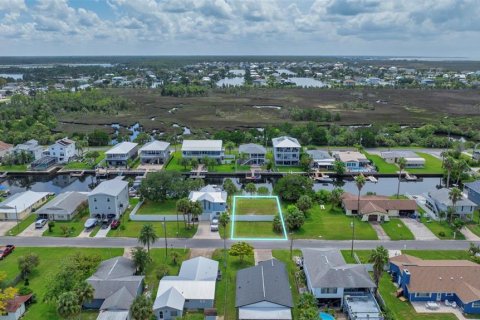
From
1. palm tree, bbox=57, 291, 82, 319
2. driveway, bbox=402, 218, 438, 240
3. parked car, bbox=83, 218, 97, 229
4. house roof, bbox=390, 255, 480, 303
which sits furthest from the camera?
parked car, bbox=83, 218, 97, 229

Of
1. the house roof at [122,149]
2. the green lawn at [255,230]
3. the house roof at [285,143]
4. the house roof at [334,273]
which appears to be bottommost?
the green lawn at [255,230]

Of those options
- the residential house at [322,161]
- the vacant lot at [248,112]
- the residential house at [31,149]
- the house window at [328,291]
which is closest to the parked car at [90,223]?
the house window at [328,291]

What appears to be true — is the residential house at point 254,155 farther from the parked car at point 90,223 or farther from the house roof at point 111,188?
the parked car at point 90,223

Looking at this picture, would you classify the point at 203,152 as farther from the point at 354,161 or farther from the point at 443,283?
the point at 443,283

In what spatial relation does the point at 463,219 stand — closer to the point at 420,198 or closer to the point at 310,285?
the point at 420,198

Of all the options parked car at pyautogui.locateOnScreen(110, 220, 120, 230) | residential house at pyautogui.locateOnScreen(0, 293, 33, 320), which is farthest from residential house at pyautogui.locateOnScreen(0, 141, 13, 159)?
residential house at pyautogui.locateOnScreen(0, 293, 33, 320)

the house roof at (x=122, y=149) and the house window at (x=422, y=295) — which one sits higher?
the house roof at (x=122, y=149)

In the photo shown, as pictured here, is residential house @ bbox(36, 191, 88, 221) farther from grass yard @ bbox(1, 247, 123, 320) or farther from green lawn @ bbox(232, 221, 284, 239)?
green lawn @ bbox(232, 221, 284, 239)
